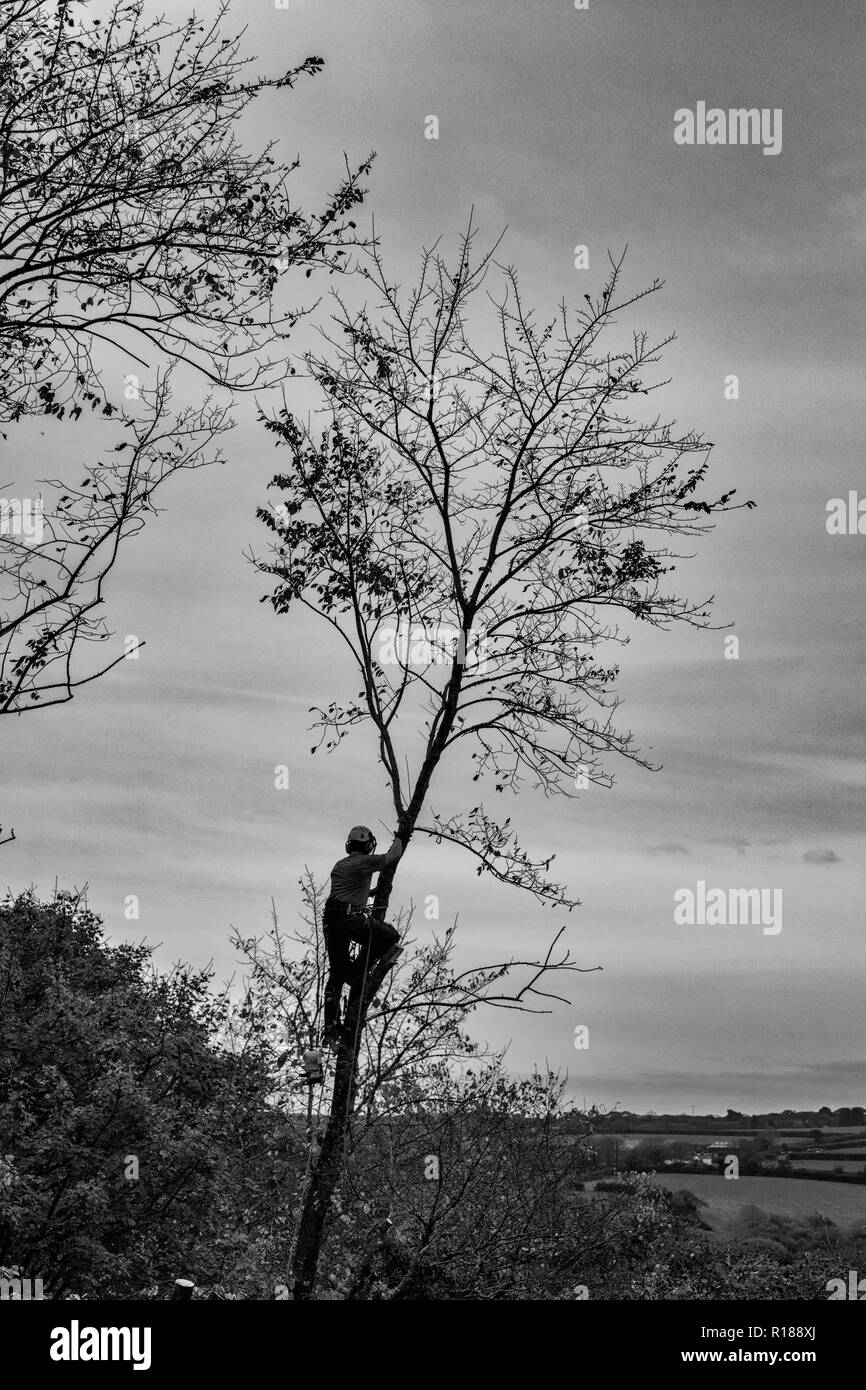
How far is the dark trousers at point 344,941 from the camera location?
11.4m

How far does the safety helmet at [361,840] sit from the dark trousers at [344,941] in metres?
0.52

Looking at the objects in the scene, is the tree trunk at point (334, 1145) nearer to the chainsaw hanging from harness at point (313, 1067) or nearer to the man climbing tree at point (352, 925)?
the man climbing tree at point (352, 925)

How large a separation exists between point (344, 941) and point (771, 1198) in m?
15.6

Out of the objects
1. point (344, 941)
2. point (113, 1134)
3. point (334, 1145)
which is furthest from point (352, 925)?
point (113, 1134)

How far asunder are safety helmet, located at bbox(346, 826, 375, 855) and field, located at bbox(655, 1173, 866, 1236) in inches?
502

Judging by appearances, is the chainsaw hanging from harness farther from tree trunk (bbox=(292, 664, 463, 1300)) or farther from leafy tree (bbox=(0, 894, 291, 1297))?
leafy tree (bbox=(0, 894, 291, 1297))

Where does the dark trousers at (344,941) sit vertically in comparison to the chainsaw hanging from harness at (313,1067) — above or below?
above

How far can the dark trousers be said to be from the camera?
37.4ft

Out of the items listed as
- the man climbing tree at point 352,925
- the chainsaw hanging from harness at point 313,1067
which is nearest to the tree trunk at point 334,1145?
the man climbing tree at point 352,925

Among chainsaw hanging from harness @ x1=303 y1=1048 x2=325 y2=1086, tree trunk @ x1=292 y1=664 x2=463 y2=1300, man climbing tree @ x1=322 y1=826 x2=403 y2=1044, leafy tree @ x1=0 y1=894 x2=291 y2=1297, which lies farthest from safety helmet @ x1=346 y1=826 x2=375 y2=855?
leafy tree @ x1=0 y1=894 x2=291 y2=1297

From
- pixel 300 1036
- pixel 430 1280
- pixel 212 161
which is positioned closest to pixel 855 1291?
pixel 430 1280

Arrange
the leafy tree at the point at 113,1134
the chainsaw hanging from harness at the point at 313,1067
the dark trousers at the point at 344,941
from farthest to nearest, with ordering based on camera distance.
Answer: the leafy tree at the point at 113,1134 < the dark trousers at the point at 344,941 < the chainsaw hanging from harness at the point at 313,1067
